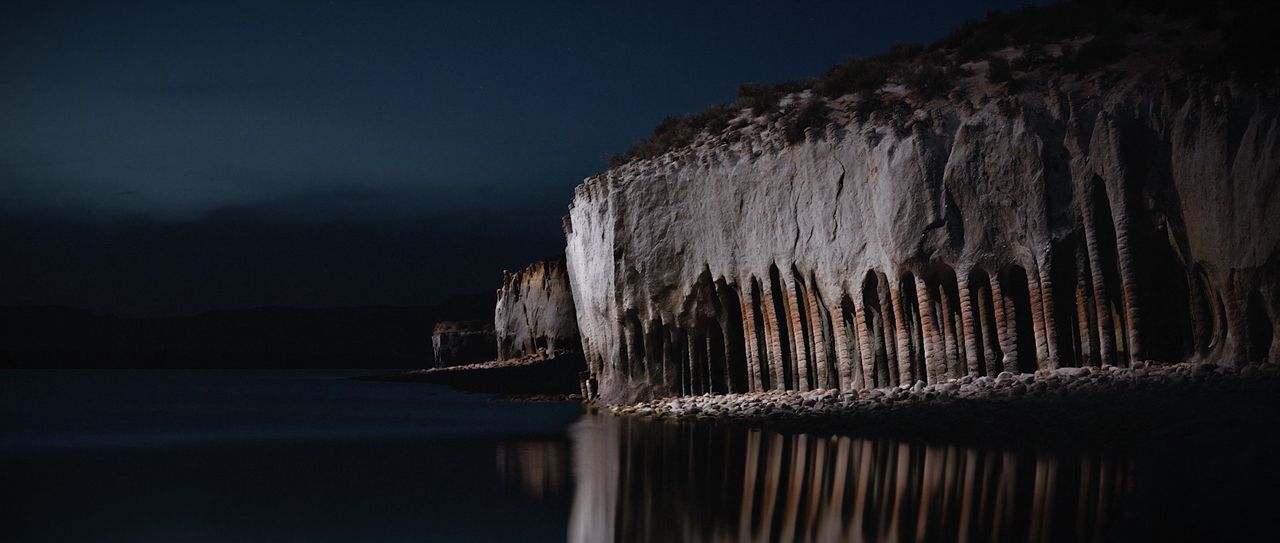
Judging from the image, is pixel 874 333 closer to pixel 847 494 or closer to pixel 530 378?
pixel 847 494

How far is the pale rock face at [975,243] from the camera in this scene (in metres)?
17.4

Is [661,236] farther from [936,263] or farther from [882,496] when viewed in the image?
[882,496]

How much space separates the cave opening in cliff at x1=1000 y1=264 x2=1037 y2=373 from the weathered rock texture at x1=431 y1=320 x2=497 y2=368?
200 ft

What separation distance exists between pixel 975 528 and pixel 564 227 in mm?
28212

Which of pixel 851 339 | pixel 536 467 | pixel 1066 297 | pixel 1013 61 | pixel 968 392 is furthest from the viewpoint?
pixel 851 339

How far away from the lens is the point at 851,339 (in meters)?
23.8

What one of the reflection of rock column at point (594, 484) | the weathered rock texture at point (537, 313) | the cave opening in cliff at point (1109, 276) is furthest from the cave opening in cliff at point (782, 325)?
the weathered rock texture at point (537, 313)

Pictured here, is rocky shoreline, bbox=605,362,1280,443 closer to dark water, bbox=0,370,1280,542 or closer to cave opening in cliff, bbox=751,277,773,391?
dark water, bbox=0,370,1280,542

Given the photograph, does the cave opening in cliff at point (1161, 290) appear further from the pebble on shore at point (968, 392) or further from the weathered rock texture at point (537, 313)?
the weathered rock texture at point (537, 313)

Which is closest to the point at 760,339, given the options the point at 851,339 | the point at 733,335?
the point at 733,335

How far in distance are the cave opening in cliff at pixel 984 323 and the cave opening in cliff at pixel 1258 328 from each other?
431 centimetres

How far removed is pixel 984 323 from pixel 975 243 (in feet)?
4.86

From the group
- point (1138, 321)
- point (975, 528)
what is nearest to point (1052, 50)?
point (1138, 321)

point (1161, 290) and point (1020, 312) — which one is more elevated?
point (1161, 290)
